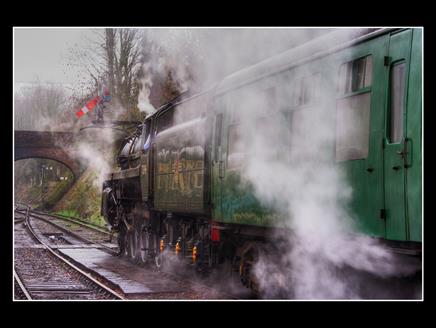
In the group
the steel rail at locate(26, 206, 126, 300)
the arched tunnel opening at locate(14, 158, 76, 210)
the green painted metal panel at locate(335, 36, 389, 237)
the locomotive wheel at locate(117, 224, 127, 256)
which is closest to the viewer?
the green painted metal panel at locate(335, 36, 389, 237)

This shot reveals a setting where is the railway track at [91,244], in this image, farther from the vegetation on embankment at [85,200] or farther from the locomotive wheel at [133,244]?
the locomotive wheel at [133,244]

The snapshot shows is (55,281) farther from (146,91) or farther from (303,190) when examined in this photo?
(303,190)

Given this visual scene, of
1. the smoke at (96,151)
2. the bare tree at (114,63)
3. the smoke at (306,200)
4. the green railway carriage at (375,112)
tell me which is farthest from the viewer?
the smoke at (96,151)

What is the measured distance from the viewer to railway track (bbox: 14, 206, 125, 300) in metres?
11.7

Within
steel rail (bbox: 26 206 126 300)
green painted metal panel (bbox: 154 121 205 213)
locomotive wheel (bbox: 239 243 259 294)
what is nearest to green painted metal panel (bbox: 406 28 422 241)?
locomotive wheel (bbox: 239 243 259 294)

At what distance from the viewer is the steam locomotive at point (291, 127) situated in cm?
595

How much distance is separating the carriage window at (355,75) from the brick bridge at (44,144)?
1689 cm

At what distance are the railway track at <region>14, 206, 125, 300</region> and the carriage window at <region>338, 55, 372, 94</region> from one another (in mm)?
5784

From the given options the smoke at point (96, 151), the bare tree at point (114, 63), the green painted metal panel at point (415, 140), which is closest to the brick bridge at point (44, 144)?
the smoke at point (96, 151)

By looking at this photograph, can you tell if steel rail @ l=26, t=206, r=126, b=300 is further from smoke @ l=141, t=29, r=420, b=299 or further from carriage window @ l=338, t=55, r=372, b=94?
carriage window @ l=338, t=55, r=372, b=94

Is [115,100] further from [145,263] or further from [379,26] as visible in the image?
[379,26]

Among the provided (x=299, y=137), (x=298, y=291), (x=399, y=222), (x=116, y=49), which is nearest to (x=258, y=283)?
(x=298, y=291)

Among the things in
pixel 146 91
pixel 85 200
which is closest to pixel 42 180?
pixel 85 200
